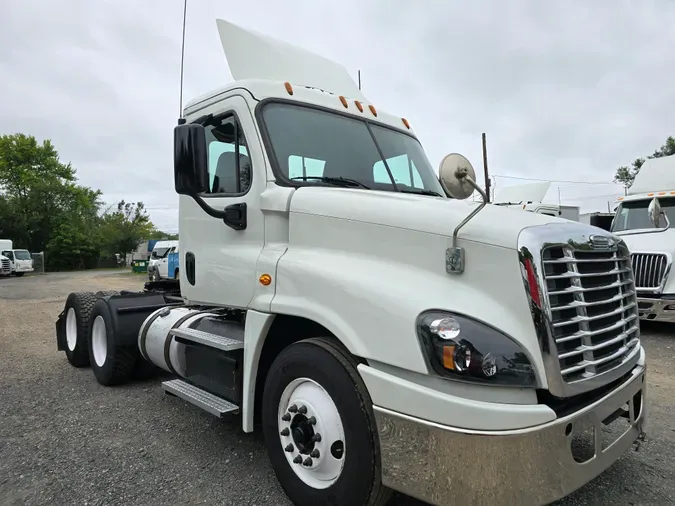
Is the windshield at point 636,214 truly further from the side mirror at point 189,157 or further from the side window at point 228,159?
the side mirror at point 189,157

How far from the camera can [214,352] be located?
3.55 m

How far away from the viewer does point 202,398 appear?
3508 mm

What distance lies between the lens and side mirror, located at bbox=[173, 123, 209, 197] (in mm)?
3012

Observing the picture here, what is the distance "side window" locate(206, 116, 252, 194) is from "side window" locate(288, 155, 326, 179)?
0.98 feet

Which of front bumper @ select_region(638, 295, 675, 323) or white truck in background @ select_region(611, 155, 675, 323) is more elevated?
white truck in background @ select_region(611, 155, 675, 323)

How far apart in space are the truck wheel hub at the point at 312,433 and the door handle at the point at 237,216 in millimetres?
1181

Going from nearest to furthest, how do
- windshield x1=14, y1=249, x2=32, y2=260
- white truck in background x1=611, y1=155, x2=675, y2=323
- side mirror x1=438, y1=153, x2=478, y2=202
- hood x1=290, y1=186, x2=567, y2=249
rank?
hood x1=290, y1=186, x2=567, y2=249, side mirror x1=438, y1=153, x2=478, y2=202, white truck in background x1=611, y1=155, x2=675, y2=323, windshield x1=14, y1=249, x2=32, y2=260

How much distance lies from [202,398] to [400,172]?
7.30 feet

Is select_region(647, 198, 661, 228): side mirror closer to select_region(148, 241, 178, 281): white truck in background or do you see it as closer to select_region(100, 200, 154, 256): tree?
select_region(148, 241, 178, 281): white truck in background

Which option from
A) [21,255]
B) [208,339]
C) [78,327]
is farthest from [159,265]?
[208,339]

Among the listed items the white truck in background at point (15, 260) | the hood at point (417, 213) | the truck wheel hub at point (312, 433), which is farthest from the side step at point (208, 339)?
the white truck in background at point (15, 260)

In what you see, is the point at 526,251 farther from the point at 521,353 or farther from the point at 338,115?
the point at 338,115

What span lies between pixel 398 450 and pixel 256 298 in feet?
4.43

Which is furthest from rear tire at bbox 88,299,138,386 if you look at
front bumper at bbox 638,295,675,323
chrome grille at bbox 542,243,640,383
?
front bumper at bbox 638,295,675,323
